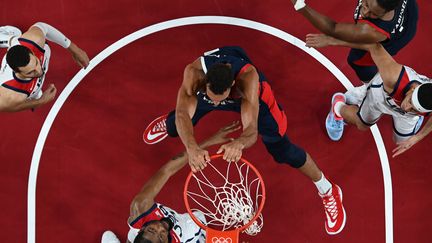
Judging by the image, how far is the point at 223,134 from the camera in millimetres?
6105

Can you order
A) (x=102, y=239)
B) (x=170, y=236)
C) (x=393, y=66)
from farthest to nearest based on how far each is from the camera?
(x=102, y=239) < (x=170, y=236) < (x=393, y=66)

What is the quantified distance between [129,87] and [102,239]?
191 centimetres

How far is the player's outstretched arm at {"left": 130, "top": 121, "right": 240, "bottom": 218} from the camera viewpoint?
538cm

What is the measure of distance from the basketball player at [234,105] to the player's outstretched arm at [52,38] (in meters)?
1.34

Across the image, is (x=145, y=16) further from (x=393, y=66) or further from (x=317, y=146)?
(x=393, y=66)

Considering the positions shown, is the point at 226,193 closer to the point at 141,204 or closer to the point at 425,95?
the point at 141,204

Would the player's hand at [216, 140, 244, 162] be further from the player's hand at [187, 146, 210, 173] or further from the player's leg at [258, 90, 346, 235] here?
the player's leg at [258, 90, 346, 235]

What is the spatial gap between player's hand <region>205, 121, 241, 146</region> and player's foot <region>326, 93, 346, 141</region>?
1.11 m

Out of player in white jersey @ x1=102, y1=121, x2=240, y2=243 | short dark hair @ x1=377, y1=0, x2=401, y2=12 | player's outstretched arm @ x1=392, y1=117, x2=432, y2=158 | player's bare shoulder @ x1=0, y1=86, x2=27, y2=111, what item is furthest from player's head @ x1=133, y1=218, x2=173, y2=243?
short dark hair @ x1=377, y1=0, x2=401, y2=12

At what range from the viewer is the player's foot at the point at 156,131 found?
625 centimetres

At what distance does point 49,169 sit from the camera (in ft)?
20.9

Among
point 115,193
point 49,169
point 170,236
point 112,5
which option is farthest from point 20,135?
point 170,236

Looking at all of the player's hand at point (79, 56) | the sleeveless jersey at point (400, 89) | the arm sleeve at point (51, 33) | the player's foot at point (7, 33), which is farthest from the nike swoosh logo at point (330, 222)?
the player's foot at point (7, 33)

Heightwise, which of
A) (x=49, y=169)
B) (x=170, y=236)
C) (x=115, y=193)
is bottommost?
(x=170, y=236)
